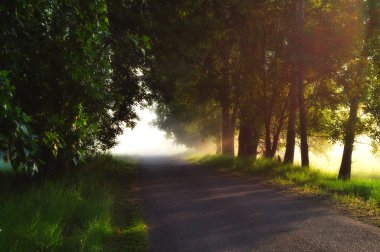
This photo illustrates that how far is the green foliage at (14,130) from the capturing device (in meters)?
4.31

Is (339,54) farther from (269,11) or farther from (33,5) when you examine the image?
(33,5)

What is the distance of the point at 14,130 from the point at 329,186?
37.1ft

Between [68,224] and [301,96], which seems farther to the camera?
[301,96]

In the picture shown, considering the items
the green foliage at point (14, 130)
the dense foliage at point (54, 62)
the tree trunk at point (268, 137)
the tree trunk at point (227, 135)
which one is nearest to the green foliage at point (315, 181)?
the tree trunk at point (268, 137)

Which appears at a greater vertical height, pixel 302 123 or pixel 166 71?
pixel 166 71

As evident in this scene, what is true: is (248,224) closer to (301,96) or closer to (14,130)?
(14,130)

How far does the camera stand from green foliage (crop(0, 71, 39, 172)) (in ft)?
14.1

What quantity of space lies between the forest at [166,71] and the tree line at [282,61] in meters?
0.07

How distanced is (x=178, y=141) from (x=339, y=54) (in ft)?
170

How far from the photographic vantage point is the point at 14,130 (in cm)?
445

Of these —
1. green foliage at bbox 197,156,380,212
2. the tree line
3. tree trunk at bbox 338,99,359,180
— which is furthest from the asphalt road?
the tree line

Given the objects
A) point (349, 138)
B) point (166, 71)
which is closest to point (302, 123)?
point (349, 138)

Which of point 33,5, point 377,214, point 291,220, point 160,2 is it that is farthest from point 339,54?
point 33,5

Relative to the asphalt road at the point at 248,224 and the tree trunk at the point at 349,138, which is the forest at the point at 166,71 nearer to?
the tree trunk at the point at 349,138
